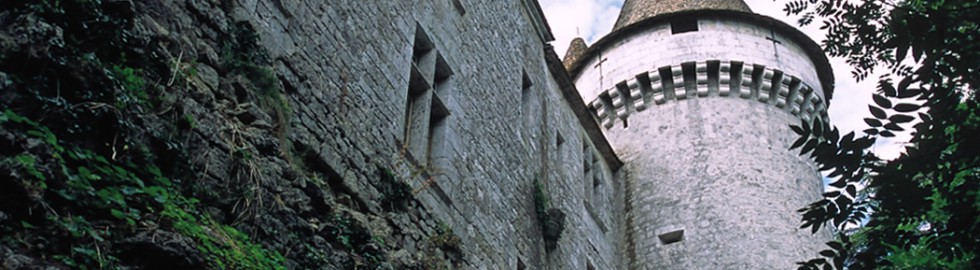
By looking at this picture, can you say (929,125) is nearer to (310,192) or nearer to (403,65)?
(310,192)

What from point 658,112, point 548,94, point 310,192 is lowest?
point 310,192

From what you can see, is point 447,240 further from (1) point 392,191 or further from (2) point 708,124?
(2) point 708,124

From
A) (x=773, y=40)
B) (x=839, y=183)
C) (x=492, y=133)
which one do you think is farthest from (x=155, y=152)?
(x=773, y=40)

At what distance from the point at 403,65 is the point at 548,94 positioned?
15.5 ft

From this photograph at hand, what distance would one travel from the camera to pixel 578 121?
1415cm

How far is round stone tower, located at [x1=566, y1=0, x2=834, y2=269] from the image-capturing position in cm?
1423

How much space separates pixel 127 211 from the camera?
4.08 m

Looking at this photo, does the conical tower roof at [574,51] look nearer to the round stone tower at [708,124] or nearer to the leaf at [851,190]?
the round stone tower at [708,124]

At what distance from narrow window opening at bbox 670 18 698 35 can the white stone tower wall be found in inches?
11.3

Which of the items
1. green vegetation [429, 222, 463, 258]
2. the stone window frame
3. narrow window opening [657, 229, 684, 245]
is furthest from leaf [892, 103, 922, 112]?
narrow window opening [657, 229, 684, 245]

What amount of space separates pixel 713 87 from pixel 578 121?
10.9 feet

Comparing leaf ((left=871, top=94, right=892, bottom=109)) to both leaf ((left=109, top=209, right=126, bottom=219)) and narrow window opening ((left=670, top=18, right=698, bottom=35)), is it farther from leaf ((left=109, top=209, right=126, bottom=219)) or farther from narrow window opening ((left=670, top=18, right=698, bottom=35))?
narrow window opening ((left=670, top=18, right=698, bottom=35))

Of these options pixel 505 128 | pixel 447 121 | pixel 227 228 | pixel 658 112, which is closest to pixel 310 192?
pixel 227 228

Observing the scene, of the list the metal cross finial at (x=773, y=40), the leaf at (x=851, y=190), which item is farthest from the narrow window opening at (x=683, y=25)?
the leaf at (x=851, y=190)
